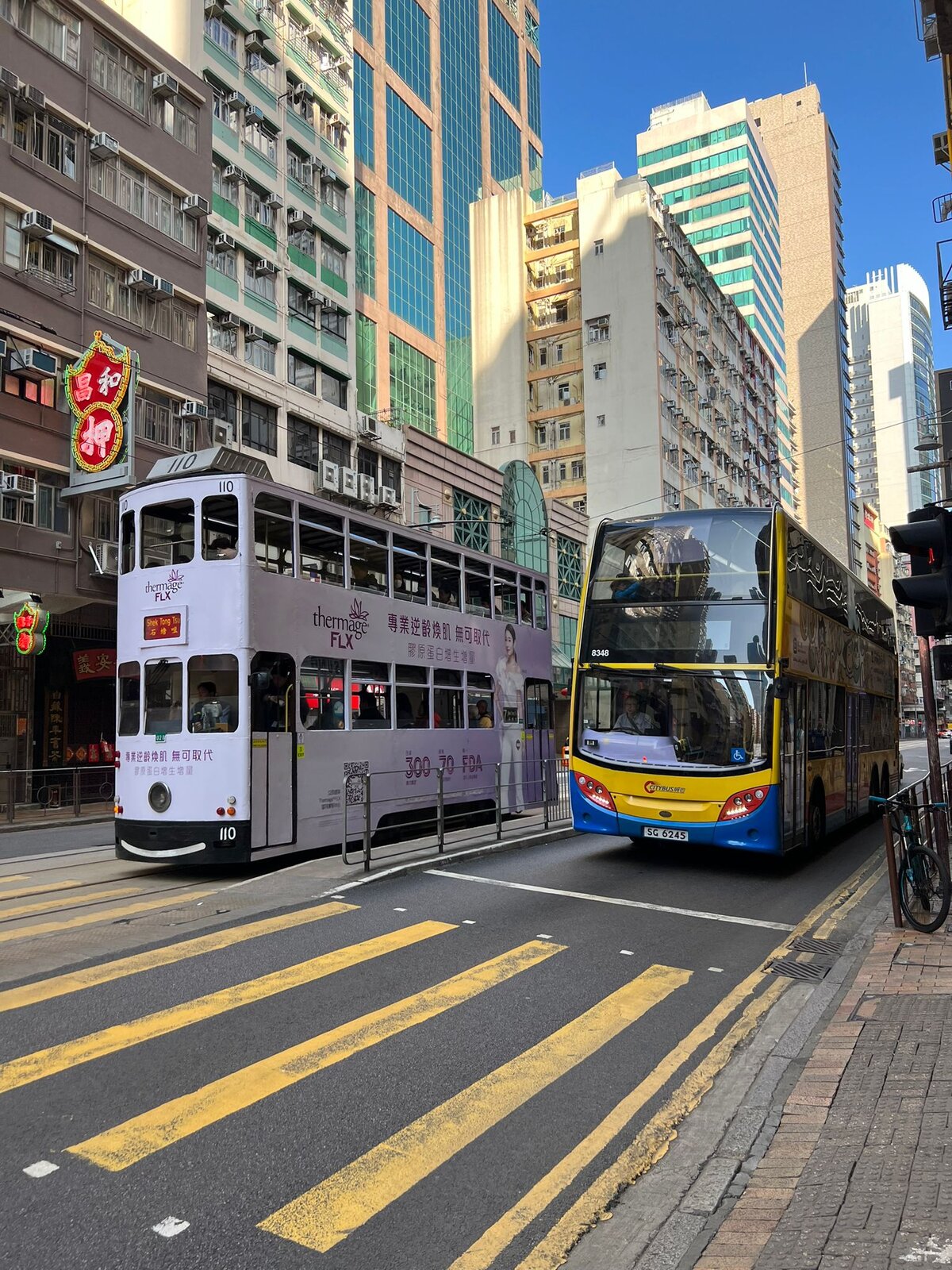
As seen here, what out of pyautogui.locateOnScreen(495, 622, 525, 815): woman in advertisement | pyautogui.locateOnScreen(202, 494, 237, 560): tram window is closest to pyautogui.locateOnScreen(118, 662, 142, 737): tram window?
pyautogui.locateOnScreen(202, 494, 237, 560): tram window

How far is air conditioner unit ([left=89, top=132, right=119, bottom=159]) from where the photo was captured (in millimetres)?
25500

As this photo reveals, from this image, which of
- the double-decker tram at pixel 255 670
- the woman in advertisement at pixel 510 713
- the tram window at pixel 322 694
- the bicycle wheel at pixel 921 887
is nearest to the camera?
the bicycle wheel at pixel 921 887

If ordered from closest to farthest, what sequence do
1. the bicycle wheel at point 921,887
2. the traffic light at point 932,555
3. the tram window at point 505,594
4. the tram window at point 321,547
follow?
1. the traffic light at point 932,555
2. the bicycle wheel at point 921,887
3. the tram window at point 321,547
4. the tram window at point 505,594

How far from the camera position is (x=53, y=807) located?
2033 centimetres

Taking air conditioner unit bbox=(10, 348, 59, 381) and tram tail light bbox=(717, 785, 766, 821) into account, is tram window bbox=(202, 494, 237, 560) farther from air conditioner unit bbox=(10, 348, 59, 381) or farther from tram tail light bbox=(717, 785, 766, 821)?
air conditioner unit bbox=(10, 348, 59, 381)

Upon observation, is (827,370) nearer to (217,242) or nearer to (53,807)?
(217,242)

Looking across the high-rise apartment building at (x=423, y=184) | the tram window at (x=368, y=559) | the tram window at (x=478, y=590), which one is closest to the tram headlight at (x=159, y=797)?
the tram window at (x=368, y=559)

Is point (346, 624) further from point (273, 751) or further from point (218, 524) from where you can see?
point (218, 524)

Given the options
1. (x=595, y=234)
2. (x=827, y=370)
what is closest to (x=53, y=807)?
(x=595, y=234)

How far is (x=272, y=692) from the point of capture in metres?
11.2

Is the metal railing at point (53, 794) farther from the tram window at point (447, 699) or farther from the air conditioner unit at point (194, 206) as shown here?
the air conditioner unit at point (194, 206)

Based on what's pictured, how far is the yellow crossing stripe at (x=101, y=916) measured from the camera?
8102 millimetres

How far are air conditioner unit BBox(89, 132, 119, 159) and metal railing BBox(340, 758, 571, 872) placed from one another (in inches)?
784

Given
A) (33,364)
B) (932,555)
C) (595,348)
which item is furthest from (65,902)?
(595,348)
